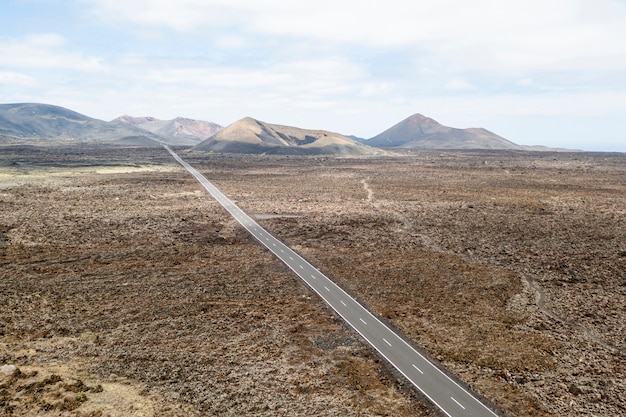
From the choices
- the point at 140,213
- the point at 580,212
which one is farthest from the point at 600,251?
the point at 140,213

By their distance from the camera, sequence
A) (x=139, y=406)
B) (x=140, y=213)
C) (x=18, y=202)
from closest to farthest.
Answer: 1. (x=139, y=406)
2. (x=140, y=213)
3. (x=18, y=202)

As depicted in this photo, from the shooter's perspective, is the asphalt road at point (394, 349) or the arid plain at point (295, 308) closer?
the asphalt road at point (394, 349)

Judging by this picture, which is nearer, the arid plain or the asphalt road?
the asphalt road

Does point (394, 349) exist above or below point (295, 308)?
below

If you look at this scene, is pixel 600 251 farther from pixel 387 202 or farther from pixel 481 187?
pixel 481 187
